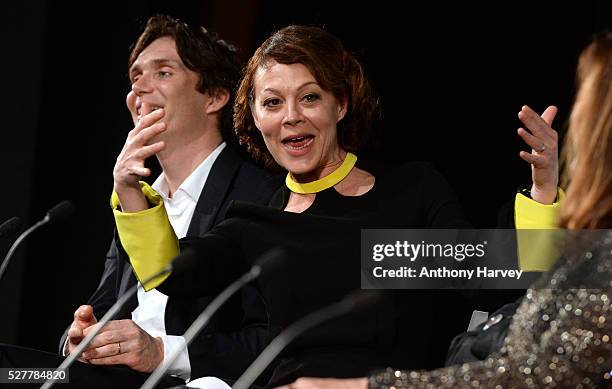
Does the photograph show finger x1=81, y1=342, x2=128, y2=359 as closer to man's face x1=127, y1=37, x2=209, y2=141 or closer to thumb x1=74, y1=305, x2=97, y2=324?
thumb x1=74, y1=305, x2=97, y2=324

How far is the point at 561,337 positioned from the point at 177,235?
1326mm

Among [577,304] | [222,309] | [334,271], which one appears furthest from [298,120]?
[577,304]

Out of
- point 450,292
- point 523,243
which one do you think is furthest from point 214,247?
point 523,243

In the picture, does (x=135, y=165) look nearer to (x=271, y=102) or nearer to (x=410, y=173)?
(x=271, y=102)

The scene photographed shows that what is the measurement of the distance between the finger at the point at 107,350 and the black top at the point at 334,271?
16cm

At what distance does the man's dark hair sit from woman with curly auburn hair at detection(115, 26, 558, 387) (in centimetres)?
44

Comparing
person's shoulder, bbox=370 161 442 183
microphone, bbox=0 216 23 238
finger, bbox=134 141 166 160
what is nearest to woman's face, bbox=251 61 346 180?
person's shoulder, bbox=370 161 442 183

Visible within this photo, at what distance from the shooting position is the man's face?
271cm

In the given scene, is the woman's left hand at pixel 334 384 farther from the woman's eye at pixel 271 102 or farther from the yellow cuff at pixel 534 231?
the woman's eye at pixel 271 102

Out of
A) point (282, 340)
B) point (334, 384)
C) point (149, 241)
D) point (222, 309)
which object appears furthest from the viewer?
point (222, 309)

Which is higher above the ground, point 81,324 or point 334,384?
point 81,324

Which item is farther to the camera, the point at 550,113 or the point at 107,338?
the point at 107,338

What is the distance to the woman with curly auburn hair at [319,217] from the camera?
197 cm

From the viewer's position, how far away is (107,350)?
7.02ft
